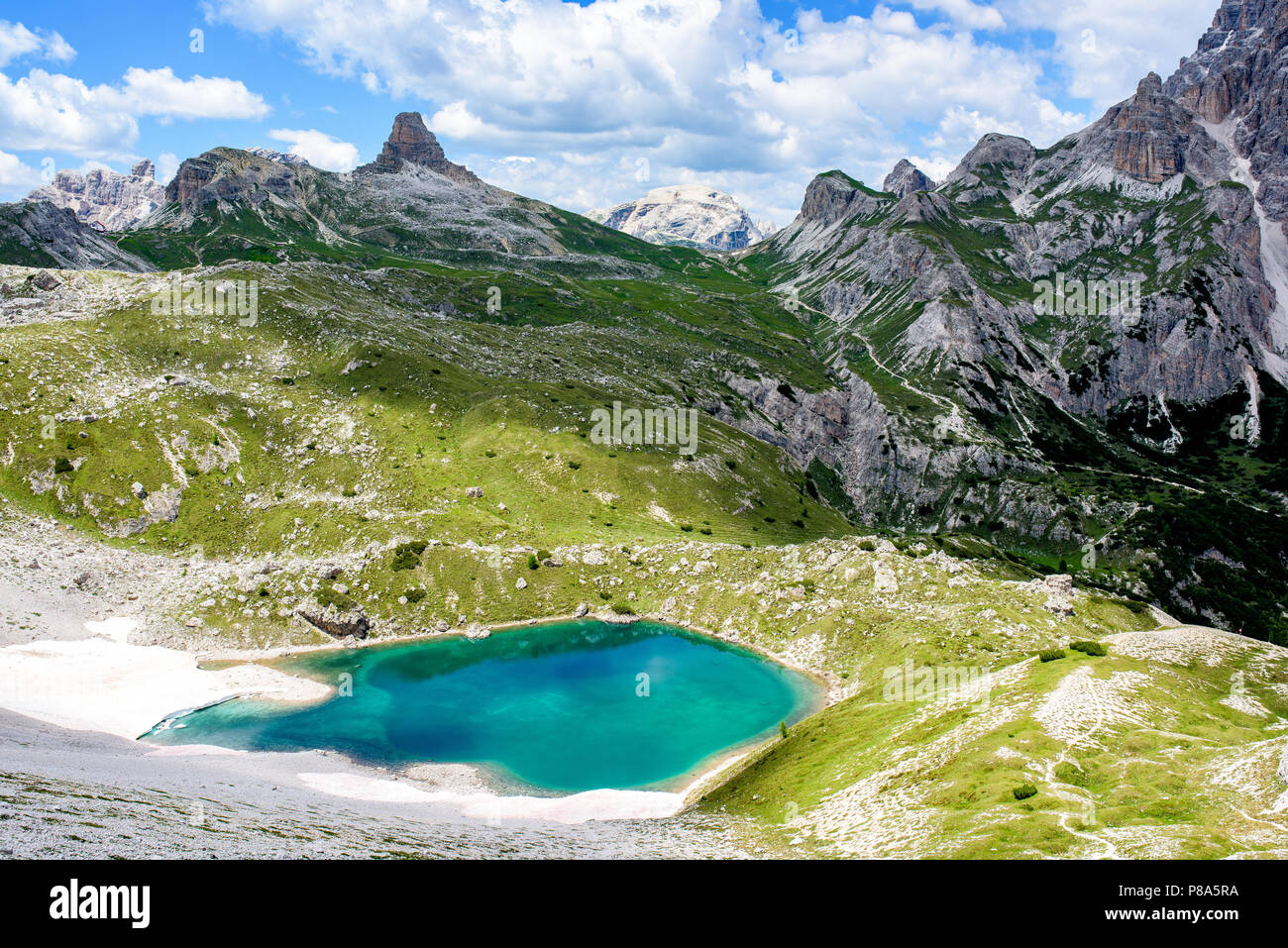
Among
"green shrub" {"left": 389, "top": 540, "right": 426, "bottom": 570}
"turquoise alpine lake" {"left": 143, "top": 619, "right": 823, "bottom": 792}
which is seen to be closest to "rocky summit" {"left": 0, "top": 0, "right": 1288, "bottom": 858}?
"green shrub" {"left": 389, "top": 540, "right": 426, "bottom": 570}

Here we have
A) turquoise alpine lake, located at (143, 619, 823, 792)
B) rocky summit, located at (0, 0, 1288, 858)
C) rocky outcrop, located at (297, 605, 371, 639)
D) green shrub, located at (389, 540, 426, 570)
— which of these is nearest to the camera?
rocky summit, located at (0, 0, 1288, 858)

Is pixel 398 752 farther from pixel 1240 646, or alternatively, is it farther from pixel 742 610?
pixel 1240 646

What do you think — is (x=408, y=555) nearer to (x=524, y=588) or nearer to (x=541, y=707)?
(x=524, y=588)

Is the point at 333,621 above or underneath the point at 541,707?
above

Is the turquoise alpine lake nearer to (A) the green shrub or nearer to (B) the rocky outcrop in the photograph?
(B) the rocky outcrop

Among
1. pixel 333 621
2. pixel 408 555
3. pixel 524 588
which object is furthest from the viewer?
pixel 524 588

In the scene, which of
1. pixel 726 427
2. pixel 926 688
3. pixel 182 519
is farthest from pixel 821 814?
pixel 726 427

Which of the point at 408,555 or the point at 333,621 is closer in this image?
the point at 333,621

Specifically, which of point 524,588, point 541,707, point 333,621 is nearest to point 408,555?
point 333,621
